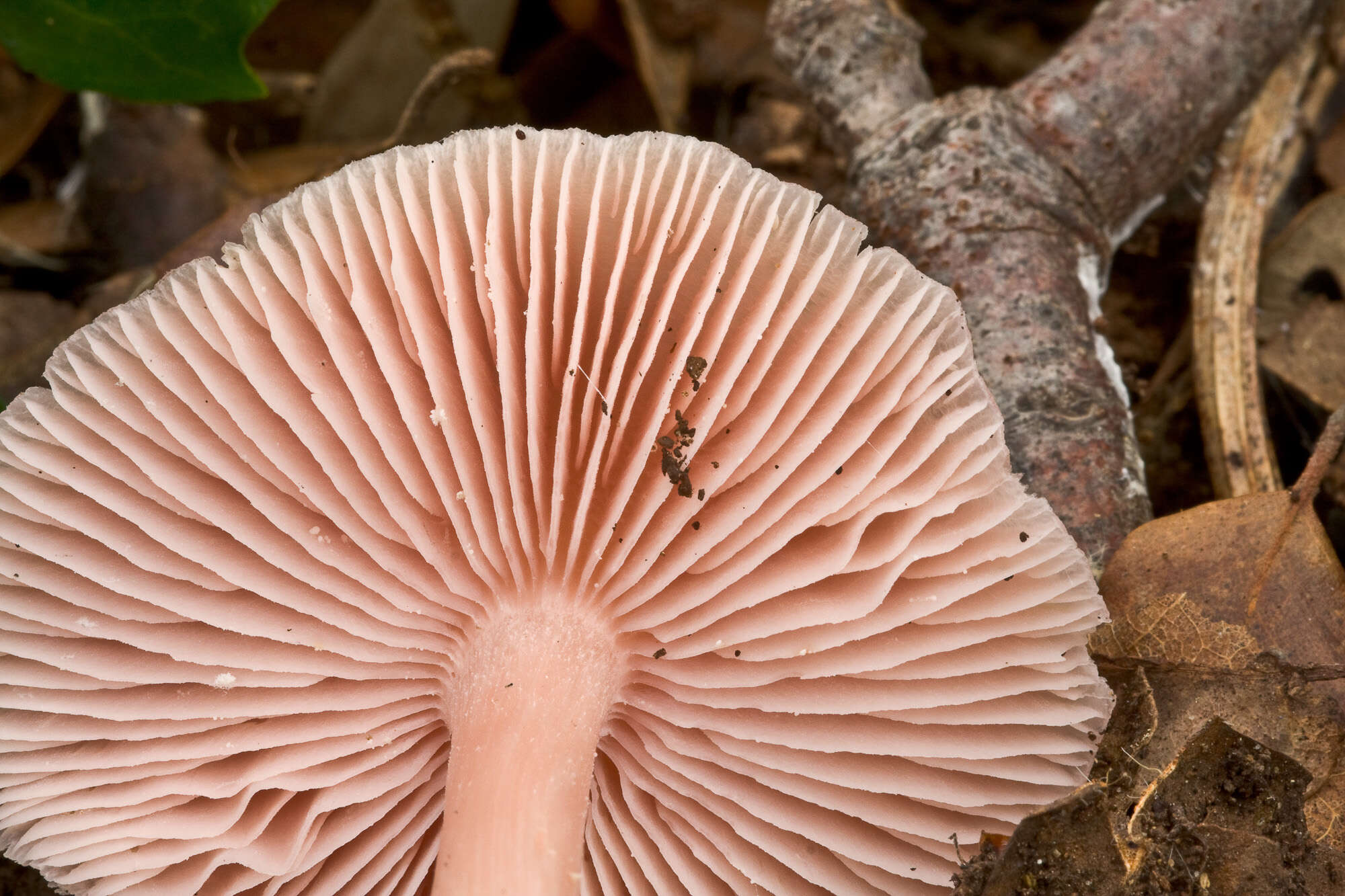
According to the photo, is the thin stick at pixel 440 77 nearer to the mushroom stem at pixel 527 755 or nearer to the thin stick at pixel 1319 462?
the mushroom stem at pixel 527 755

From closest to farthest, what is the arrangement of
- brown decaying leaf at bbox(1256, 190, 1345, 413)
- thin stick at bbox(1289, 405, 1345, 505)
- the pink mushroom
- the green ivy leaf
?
the pink mushroom → thin stick at bbox(1289, 405, 1345, 505) → the green ivy leaf → brown decaying leaf at bbox(1256, 190, 1345, 413)

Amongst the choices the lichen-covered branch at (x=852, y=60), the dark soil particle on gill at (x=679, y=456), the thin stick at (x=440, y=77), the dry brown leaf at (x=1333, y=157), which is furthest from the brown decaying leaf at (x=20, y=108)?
the dry brown leaf at (x=1333, y=157)

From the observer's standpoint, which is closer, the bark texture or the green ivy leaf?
the bark texture

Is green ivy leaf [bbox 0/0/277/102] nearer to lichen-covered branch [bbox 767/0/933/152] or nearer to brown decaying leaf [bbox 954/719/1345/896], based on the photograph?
lichen-covered branch [bbox 767/0/933/152]

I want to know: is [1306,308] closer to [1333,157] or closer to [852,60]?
[1333,157]

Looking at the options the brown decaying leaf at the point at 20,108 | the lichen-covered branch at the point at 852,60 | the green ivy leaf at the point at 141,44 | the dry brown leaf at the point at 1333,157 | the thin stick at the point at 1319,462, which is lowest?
the thin stick at the point at 1319,462

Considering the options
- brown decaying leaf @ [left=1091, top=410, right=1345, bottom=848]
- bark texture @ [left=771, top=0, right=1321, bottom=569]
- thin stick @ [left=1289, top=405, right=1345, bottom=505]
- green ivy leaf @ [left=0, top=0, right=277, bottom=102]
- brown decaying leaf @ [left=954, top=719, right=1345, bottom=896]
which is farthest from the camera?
green ivy leaf @ [left=0, top=0, right=277, bottom=102]

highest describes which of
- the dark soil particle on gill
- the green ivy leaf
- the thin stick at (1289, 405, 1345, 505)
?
the green ivy leaf

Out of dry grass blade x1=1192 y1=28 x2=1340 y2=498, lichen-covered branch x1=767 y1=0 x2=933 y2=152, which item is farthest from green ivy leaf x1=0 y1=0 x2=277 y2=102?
dry grass blade x1=1192 y1=28 x2=1340 y2=498

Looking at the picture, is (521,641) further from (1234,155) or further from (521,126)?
(1234,155)
